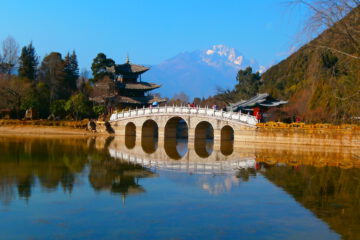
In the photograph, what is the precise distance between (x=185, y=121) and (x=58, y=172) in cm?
2492

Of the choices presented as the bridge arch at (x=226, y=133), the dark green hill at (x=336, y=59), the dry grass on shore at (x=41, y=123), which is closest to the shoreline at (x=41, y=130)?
the dry grass on shore at (x=41, y=123)

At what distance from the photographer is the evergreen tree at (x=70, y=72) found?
201 ft

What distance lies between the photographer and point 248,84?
63000 mm

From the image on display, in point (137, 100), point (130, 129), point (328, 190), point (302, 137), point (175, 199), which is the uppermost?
point (137, 100)

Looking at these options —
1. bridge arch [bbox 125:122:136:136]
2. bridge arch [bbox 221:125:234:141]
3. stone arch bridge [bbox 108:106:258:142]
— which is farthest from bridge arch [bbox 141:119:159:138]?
bridge arch [bbox 221:125:234:141]

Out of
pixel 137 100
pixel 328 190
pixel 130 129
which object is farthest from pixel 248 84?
pixel 328 190

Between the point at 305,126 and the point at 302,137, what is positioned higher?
the point at 305,126

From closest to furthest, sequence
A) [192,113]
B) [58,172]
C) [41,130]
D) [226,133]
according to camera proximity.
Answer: [58,172] → [192,113] → [226,133] → [41,130]

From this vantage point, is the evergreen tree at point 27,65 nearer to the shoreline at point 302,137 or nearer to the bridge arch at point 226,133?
the shoreline at point 302,137

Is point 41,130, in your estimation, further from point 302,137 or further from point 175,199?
point 175,199

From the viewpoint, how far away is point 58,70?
60.4 metres

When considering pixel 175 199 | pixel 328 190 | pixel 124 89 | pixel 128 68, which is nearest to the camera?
pixel 175 199

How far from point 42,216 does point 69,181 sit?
4728 mm

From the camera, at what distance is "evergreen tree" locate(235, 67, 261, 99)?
6119cm
